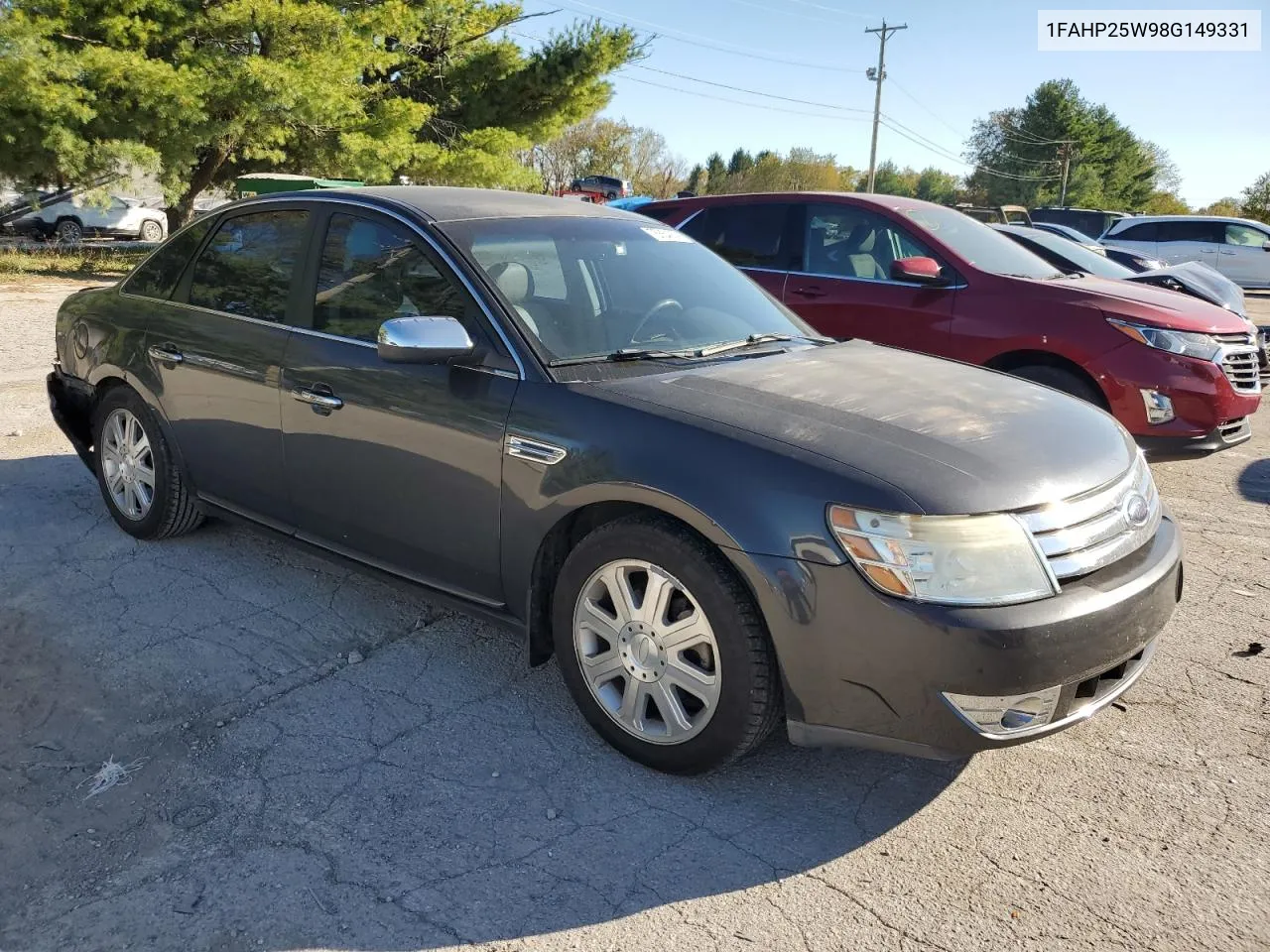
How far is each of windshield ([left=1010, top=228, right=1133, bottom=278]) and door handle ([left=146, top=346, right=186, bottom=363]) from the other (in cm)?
756

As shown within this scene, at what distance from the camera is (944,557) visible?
2496 mm

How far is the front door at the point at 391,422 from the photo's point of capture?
327 cm

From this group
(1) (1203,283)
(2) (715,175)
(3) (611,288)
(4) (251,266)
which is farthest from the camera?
(2) (715,175)

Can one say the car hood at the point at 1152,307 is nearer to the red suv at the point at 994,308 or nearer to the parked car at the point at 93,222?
the red suv at the point at 994,308

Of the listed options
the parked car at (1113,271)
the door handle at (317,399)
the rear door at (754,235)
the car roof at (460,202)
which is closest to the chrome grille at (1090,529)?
the car roof at (460,202)

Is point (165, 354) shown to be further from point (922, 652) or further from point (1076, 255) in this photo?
point (1076, 255)

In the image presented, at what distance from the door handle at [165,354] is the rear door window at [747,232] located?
13.1 feet

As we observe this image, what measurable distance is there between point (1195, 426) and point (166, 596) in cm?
540

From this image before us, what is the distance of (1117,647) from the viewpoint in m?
2.66

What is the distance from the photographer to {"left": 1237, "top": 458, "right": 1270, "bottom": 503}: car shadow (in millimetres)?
6113

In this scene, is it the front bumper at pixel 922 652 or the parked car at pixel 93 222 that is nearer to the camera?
the front bumper at pixel 922 652

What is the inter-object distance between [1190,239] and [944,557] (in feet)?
73.1

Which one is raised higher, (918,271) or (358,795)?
(918,271)

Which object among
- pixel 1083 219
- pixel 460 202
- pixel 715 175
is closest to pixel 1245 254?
pixel 1083 219
